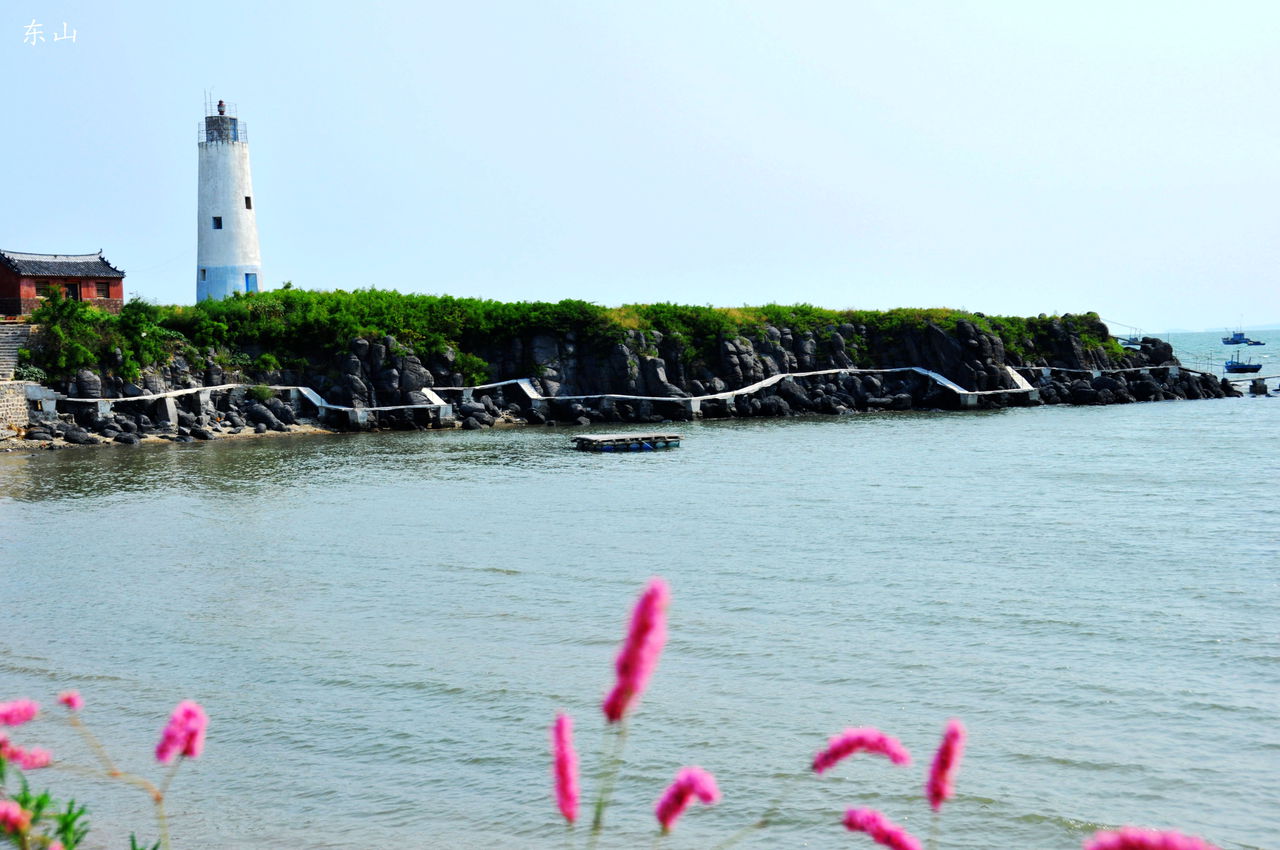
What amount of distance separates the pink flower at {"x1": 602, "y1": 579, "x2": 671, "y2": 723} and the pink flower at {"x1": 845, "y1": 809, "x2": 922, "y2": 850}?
4.14 ft

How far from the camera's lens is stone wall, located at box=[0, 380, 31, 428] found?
160ft

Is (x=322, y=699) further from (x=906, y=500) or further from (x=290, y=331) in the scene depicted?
(x=290, y=331)

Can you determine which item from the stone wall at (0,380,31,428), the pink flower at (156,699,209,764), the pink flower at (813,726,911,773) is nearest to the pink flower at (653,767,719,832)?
the pink flower at (813,726,911,773)

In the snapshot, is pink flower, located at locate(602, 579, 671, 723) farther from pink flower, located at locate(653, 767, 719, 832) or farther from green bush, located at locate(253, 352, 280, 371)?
green bush, located at locate(253, 352, 280, 371)

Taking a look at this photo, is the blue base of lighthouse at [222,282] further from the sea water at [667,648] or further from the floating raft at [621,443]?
the sea water at [667,648]

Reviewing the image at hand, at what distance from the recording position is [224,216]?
64.9 meters

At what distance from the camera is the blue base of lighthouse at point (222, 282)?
6594 centimetres

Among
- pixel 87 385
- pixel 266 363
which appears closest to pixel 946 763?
pixel 87 385

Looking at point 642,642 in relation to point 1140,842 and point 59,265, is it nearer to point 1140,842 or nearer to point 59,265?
point 1140,842

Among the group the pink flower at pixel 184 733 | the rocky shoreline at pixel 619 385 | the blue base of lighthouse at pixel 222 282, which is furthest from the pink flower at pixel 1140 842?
the blue base of lighthouse at pixel 222 282

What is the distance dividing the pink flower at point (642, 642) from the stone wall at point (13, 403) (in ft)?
172

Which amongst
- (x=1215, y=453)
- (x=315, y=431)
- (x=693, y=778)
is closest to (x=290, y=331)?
(x=315, y=431)

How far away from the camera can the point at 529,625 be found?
18.2 meters

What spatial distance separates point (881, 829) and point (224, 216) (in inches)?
2631
